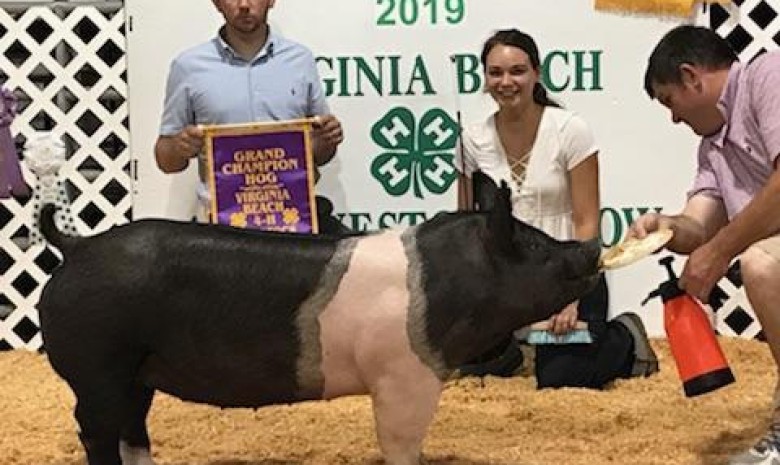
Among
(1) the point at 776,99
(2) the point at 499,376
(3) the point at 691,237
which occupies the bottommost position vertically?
(2) the point at 499,376

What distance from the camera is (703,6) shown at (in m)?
3.51

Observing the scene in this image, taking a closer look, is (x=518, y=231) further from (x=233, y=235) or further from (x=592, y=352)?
(x=592, y=352)

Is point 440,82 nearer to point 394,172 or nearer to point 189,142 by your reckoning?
point 394,172

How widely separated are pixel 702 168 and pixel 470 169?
703mm

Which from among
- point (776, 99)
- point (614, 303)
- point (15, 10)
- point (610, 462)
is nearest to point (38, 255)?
point (15, 10)

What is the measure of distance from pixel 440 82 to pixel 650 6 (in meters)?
0.59

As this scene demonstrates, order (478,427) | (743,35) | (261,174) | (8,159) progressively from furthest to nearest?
(743,35)
(8,159)
(261,174)
(478,427)

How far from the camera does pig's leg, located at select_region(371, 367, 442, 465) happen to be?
6.76ft

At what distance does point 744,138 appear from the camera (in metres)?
2.30

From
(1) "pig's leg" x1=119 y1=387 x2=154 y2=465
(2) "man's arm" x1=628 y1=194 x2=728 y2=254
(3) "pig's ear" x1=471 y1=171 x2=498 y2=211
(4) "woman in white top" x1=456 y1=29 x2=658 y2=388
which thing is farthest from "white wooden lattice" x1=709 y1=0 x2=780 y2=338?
(1) "pig's leg" x1=119 y1=387 x2=154 y2=465

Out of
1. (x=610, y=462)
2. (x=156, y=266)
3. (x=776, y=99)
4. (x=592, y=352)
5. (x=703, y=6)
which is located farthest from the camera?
(x=703, y=6)

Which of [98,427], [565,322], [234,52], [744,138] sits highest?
[234,52]

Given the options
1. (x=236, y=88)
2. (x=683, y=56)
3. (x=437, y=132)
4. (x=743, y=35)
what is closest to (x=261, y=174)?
(x=236, y=88)

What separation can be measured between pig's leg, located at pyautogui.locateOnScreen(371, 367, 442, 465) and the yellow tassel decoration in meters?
1.71
